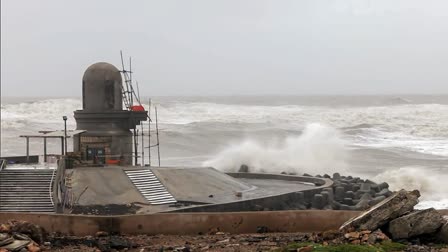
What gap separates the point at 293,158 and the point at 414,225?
22071 millimetres

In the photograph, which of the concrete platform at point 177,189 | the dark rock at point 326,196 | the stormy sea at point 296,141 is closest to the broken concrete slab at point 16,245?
the concrete platform at point 177,189

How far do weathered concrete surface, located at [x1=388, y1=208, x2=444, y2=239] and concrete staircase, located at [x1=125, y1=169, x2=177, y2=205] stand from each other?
7.33 meters

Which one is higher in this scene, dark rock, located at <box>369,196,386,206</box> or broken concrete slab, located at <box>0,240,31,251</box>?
broken concrete slab, located at <box>0,240,31,251</box>

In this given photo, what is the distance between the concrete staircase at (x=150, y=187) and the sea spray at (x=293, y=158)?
36.0 ft

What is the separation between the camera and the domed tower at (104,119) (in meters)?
20.6

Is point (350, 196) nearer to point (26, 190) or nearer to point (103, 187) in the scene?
point (103, 187)

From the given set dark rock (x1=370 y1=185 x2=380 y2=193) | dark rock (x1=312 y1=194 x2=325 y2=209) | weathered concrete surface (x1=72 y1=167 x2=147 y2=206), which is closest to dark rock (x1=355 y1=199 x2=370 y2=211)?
dark rock (x1=312 y1=194 x2=325 y2=209)

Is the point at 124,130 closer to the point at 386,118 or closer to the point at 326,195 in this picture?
the point at 326,195

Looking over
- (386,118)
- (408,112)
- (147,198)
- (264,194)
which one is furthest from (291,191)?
(408,112)

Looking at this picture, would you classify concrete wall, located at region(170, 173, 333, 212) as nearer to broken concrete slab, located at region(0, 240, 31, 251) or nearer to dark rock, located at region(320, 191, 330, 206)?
dark rock, located at region(320, 191, 330, 206)

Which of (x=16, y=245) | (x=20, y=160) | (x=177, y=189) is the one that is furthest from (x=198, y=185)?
(x=16, y=245)

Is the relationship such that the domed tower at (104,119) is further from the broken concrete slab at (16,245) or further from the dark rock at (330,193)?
the broken concrete slab at (16,245)

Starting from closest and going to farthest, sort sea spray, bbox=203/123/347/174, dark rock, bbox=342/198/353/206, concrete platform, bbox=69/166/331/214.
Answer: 1. concrete platform, bbox=69/166/331/214
2. dark rock, bbox=342/198/353/206
3. sea spray, bbox=203/123/347/174

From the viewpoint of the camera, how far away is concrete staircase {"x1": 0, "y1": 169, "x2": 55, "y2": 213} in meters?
16.3
